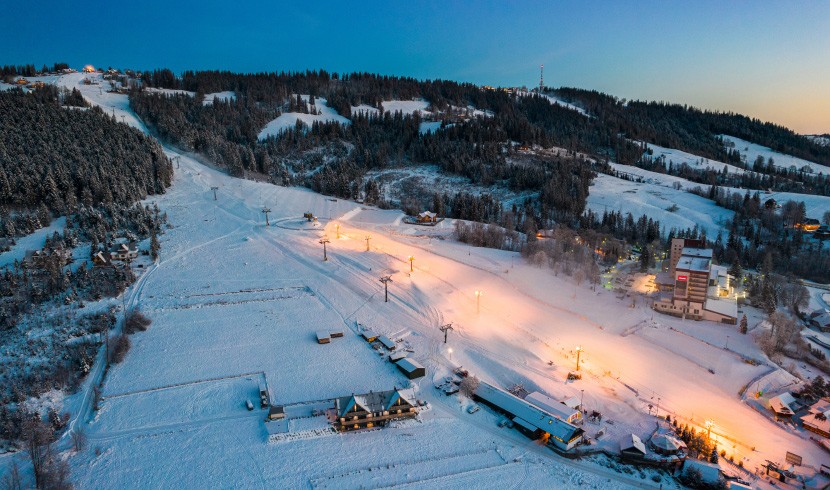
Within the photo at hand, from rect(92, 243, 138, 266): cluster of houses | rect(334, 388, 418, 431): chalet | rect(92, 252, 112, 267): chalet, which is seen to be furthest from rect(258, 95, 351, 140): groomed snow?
rect(334, 388, 418, 431): chalet

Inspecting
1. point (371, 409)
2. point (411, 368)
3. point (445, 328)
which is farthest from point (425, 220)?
point (371, 409)

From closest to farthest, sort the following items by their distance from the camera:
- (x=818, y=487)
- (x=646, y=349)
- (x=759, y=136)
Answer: (x=818, y=487), (x=646, y=349), (x=759, y=136)

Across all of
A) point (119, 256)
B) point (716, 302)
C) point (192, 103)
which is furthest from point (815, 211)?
point (192, 103)

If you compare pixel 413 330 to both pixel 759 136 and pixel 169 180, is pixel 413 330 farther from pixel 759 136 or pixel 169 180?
pixel 759 136

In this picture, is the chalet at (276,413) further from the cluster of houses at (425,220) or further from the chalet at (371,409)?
the cluster of houses at (425,220)

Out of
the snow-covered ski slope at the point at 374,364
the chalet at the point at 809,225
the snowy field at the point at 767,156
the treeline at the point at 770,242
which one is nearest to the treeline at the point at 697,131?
the snowy field at the point at 767,156

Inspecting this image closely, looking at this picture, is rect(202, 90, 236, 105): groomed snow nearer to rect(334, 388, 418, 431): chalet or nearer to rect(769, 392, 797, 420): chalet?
rect(334, 388, 418, 431): chalet

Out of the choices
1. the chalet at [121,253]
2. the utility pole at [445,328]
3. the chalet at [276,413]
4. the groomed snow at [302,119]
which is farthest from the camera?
the groomed snow at [302,119]
